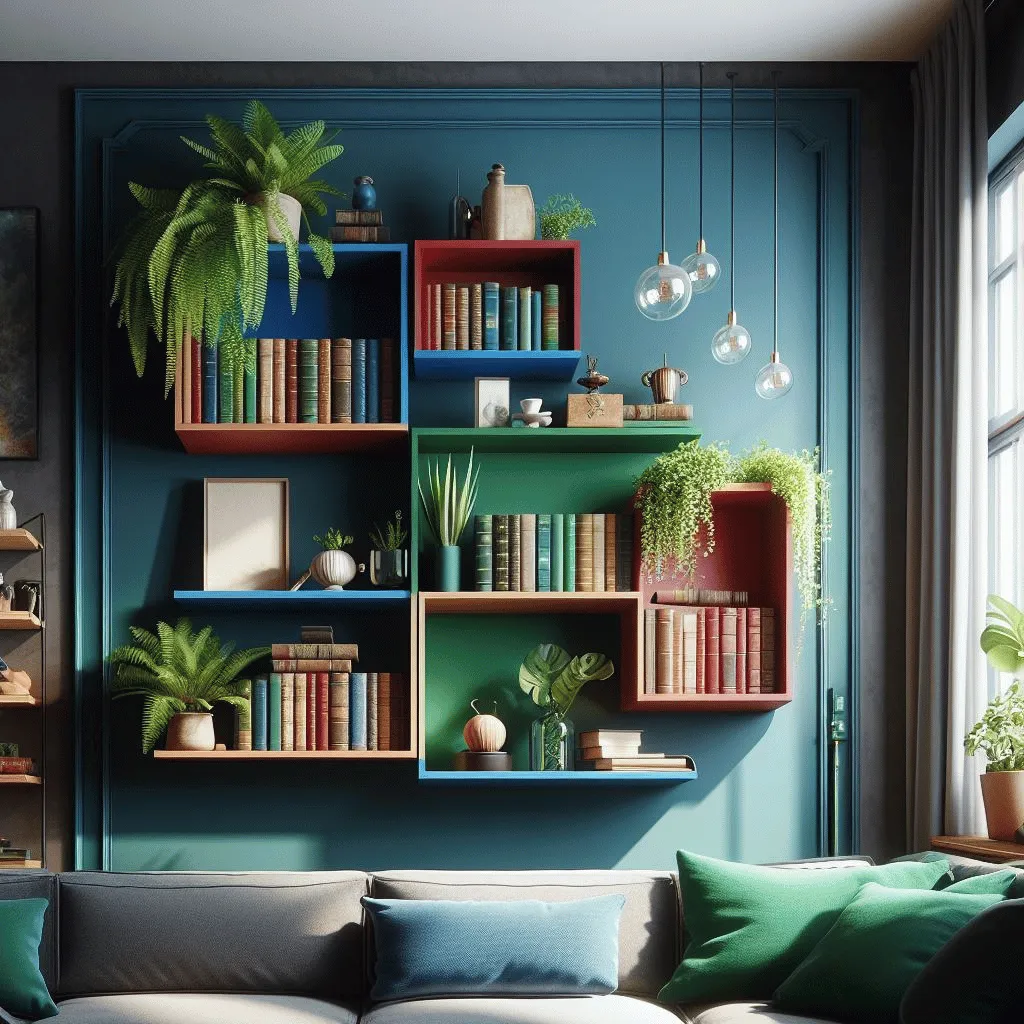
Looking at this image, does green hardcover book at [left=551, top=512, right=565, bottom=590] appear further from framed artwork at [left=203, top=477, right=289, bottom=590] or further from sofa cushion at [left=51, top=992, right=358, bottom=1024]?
sofa cushion at [left=51, top=992, right=358, bottom=1024]

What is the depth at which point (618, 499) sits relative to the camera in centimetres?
445

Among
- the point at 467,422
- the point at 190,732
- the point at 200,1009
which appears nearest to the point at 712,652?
the point at 467,422

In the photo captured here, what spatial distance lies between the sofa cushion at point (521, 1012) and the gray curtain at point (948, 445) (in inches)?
49.6

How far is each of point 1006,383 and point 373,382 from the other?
191 centimetres

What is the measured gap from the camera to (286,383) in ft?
13.7

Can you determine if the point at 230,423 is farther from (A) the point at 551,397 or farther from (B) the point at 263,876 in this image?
(B) the point at 263,876

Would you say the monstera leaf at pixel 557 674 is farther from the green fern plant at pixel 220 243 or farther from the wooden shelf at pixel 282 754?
the green fern plant at pixel 220 243

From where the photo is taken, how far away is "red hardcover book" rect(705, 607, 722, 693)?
13.5ft

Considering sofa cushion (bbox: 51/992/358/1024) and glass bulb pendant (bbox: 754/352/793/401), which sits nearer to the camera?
sofa cushion (bbox: 51/992/358/1024)

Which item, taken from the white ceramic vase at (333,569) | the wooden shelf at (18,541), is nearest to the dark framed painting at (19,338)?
the wooden shelf at (18,541)

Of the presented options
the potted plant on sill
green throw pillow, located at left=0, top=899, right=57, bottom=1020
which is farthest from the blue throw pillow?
the potted plant on sill

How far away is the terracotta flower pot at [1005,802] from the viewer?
11.7ft

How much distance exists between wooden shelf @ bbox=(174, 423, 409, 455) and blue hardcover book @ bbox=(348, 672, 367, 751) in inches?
27.8

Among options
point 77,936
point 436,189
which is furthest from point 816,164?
point 77,936
